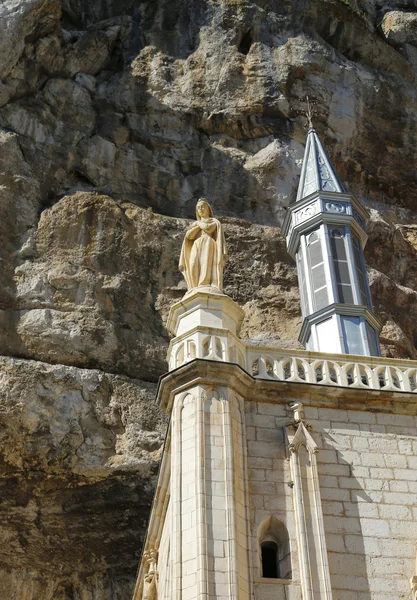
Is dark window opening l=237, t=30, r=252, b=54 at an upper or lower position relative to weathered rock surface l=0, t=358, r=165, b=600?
upper

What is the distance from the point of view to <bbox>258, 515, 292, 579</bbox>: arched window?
10828mm

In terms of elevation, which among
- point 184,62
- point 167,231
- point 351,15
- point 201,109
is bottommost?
point 167,231

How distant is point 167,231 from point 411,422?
1234cm

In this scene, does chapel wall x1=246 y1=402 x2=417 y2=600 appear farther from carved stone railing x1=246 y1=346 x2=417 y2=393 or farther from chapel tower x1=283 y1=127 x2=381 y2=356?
chapel tower x1=283 y1=127 x2=381 y2=356

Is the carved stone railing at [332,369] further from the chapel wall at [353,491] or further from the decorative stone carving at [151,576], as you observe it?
the decorative stone carving at [151,576]

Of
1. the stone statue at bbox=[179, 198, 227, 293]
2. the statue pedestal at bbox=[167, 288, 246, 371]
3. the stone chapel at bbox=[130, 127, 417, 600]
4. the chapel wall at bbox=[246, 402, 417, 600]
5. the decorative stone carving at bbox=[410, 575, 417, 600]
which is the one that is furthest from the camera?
the stone statue at bbox=[179, 198, 227, 293]

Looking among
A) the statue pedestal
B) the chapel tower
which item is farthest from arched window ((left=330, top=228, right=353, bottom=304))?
the statue pedestal

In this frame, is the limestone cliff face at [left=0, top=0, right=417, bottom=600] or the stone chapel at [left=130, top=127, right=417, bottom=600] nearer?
the stone chapel at [left=130, top=127, right=417, bottom=600]

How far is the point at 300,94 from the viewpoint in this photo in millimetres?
26453

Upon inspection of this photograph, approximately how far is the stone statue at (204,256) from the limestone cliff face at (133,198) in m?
7.98

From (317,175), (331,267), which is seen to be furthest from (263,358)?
(317,175)

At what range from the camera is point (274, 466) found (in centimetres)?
1145

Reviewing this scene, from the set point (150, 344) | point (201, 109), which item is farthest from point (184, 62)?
point (150, 344)

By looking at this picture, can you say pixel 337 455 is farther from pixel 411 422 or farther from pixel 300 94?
pixel 300 94
